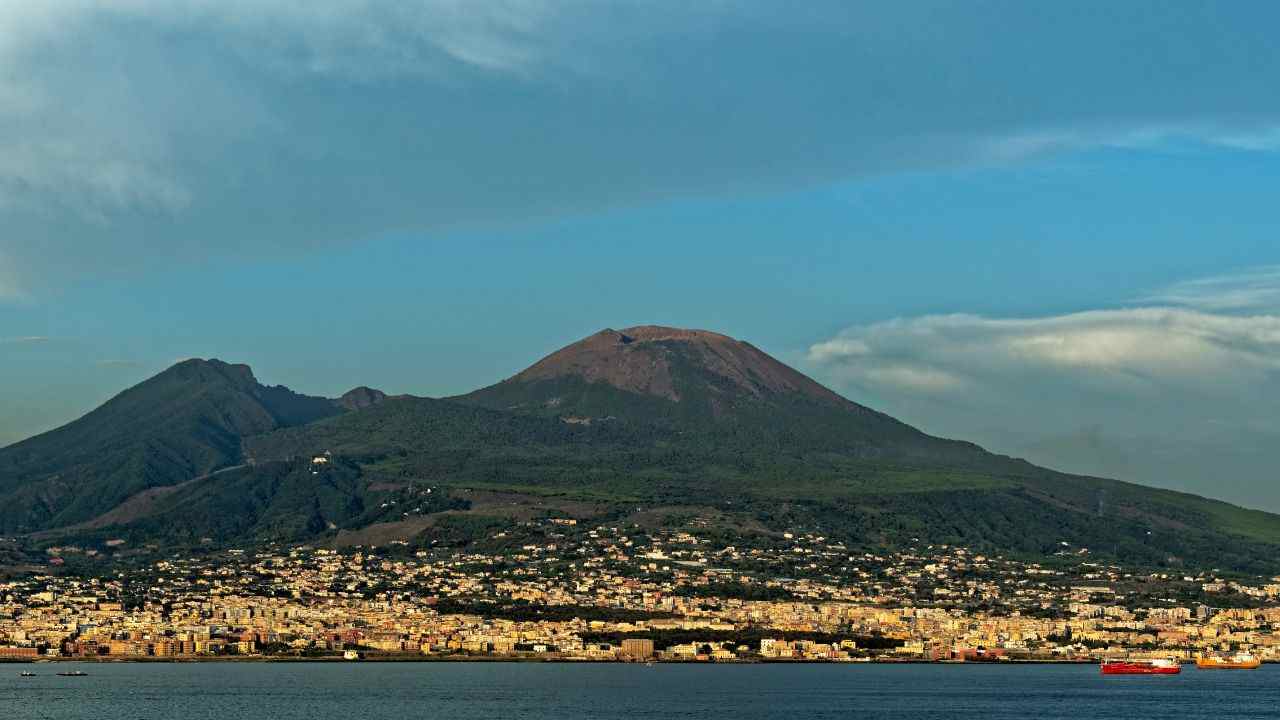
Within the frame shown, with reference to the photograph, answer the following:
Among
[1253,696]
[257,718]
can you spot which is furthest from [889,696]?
[257,718]

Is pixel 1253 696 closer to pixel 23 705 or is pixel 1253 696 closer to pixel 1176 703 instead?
pixel 1176 703

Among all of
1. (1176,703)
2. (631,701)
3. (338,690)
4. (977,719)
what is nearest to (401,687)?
(338,690)

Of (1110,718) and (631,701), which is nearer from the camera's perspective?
(1110,718)

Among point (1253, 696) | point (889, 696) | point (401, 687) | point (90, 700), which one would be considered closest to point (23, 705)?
point (90, 700)

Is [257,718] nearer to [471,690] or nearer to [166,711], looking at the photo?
[166,711]

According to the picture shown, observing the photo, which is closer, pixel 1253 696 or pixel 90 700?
pixel 90 700

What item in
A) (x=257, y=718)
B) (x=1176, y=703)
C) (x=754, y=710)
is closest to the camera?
(x=257, y=718)

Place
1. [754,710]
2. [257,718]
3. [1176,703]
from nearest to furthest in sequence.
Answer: [257,718] → [754,710] → [1176,703]
